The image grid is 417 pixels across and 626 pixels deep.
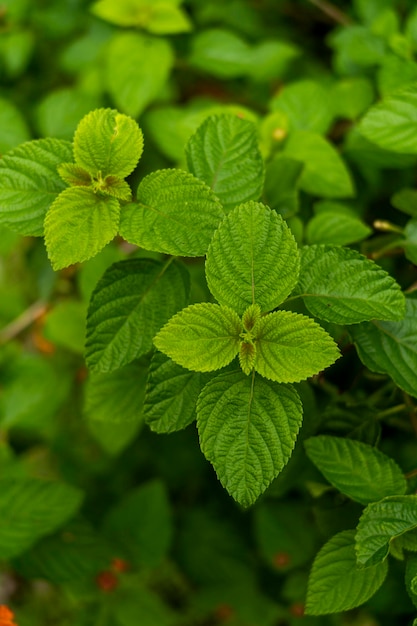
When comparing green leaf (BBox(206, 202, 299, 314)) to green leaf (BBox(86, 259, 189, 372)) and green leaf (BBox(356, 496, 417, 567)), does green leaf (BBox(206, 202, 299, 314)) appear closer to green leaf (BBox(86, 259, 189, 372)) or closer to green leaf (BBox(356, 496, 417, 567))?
green leaf (BBox(86, 259, 189, 372))

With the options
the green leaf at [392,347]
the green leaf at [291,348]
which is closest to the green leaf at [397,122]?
the green leaf at [392,347]

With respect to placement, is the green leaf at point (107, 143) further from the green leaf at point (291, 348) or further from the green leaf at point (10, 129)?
the green leaf at point (10, 129)

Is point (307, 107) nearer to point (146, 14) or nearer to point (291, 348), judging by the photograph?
point (146, 14)

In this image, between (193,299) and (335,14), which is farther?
(335,14)

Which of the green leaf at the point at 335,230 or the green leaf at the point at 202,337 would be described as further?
the green leaf at the point at 335,230

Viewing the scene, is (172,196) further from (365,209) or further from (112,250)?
(365,209)

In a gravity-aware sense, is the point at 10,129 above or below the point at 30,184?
below

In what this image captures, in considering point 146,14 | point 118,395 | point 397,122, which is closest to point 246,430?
point 118,395
